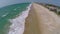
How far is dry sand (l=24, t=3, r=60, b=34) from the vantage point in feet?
1.64

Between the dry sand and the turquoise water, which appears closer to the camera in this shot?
the dry sand

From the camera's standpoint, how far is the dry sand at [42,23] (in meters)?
0.50

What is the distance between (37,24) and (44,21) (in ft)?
0.15

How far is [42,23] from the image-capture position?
0.55m

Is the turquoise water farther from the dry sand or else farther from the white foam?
the dry sand

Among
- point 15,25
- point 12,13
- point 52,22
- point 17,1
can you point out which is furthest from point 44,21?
point 17,1

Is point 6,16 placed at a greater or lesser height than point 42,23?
greater

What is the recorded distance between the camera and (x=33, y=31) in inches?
19.3

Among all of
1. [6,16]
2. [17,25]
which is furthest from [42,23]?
[6,16]

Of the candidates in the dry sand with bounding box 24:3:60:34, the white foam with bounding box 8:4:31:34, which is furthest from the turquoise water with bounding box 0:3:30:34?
the dry sand with bounding box 24:3:60:34

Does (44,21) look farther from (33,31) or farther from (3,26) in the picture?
Answer: (3,26)

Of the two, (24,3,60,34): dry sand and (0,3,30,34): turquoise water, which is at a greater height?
(0,3,30,34): turquoise water

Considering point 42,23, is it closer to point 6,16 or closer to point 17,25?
point 17,25

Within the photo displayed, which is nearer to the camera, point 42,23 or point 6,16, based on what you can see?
point 42,23
